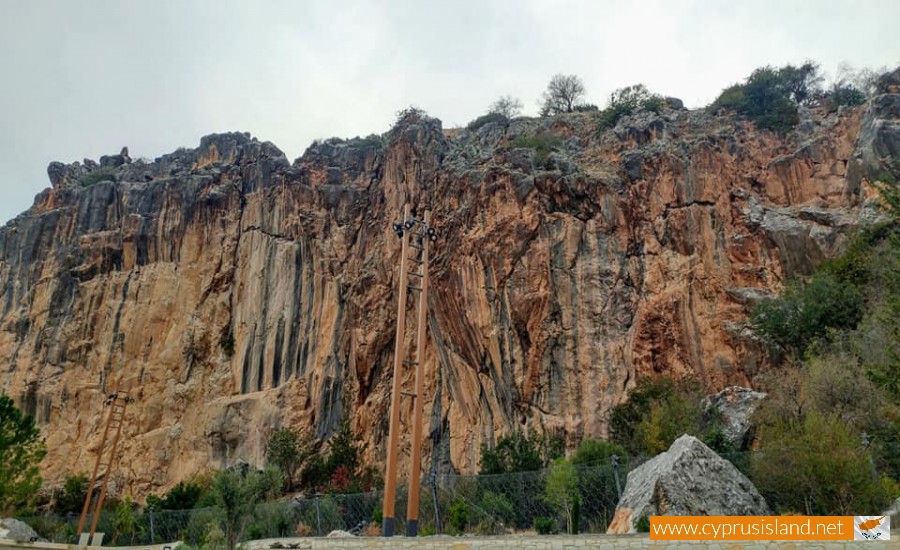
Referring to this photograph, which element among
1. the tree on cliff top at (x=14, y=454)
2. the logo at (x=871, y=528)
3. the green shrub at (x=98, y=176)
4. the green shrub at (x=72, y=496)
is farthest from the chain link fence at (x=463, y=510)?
the green shrub at (x=98, y=176)

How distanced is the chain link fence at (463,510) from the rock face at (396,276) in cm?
868

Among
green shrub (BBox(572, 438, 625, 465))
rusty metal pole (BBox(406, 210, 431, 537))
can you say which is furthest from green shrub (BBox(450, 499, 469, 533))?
green shrub (BBox(572, 438, 625, 465))

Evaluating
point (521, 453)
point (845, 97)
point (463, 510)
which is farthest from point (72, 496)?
point (845, 97)

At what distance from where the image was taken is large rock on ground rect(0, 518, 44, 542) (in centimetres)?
2751

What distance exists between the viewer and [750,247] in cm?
2989

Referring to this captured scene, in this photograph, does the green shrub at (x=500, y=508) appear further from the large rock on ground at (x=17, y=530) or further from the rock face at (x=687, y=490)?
the large rock on ground at (x=17, y=530)

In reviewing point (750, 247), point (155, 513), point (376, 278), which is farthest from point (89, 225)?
point (750, 247)

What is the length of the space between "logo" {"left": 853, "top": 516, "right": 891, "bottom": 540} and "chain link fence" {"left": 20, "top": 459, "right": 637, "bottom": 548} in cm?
540

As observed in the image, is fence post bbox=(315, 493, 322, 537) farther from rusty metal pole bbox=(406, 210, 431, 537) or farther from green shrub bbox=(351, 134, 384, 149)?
green shrub bbox=(351, 134, 384, 149)

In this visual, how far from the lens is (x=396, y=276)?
3628cm

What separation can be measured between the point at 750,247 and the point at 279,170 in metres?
29.6

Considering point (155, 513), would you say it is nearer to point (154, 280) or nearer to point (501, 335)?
point (501, 335)

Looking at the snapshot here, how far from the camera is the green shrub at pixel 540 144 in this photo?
115ft

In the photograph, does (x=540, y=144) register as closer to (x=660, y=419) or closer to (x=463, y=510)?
(x=660, y=419)
